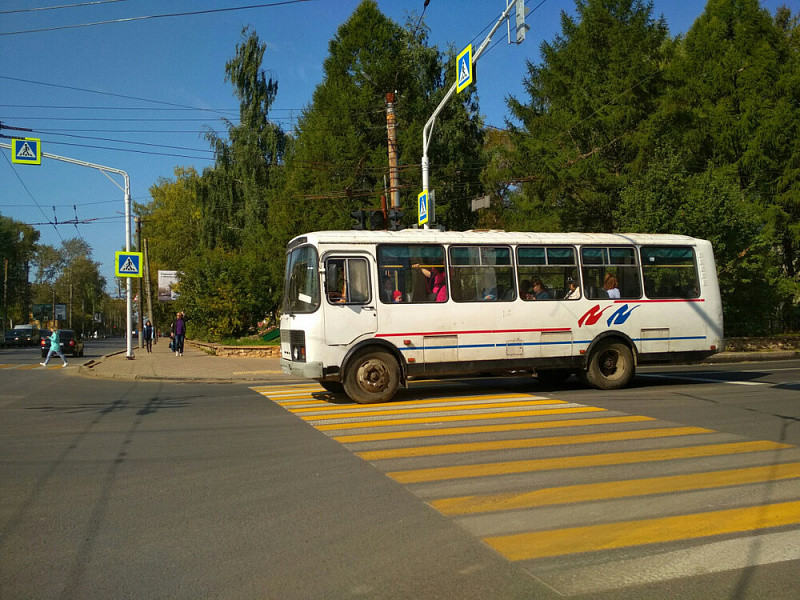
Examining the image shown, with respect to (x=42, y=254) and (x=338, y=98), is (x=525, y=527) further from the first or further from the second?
(x=42, y=254)

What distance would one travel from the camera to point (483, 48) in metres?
16.5

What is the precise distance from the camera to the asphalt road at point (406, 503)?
4188 millimetres

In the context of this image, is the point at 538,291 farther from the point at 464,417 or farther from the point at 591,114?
the point at 591,114

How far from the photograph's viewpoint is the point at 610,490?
613 cm

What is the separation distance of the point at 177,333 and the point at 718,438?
26.3m

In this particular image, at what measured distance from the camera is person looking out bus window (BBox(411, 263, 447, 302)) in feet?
41.9

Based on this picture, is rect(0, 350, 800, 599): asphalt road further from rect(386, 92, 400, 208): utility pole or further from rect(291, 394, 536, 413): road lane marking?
rect(386, 92, 400, 208): utility pole

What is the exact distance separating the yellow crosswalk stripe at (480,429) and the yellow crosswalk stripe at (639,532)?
3.92 meters

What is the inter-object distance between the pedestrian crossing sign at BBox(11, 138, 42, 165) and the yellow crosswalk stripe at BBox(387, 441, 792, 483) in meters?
19.0

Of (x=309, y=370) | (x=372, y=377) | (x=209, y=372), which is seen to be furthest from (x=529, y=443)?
(x=209, y=372)

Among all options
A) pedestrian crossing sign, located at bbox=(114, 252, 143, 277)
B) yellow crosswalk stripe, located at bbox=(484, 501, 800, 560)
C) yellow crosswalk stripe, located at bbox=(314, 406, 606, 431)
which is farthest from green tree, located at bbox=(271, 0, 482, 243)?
yellow crosswalk stripe, located at bbox=(484, 501, 800, 560)

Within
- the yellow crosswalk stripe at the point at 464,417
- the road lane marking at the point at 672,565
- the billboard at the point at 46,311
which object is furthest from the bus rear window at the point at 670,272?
the billboard at the point at 46,311

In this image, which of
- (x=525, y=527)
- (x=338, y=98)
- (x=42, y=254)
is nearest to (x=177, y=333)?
(x=338, y=98)

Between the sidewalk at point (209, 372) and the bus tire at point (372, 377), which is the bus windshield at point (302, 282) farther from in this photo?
the sidewalk at point (209, 372)
